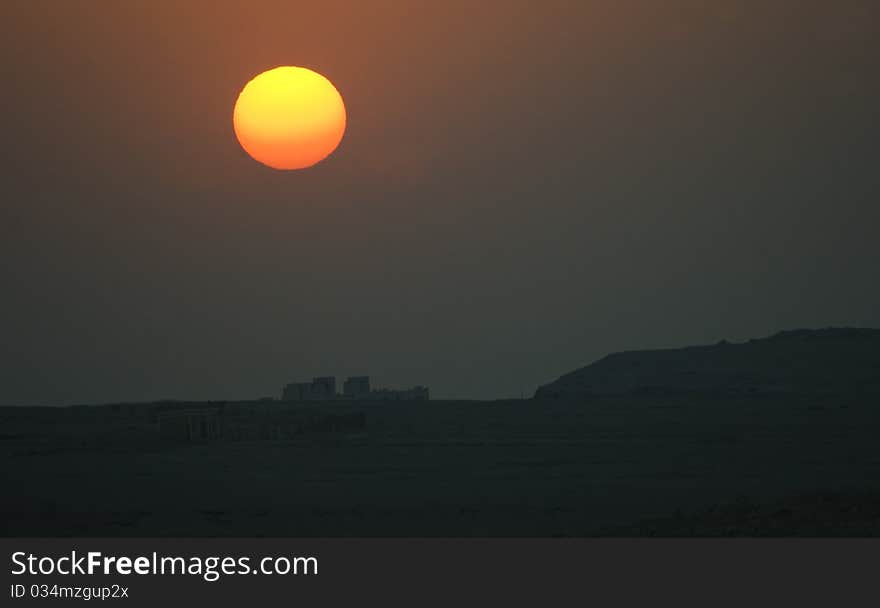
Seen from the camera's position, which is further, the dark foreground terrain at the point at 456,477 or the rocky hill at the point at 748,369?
the rocky hill at the point at 748,369

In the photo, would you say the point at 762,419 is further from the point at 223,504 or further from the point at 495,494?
the point at 223,504

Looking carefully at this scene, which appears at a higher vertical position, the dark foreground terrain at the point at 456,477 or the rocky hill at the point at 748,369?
the rocky hill at the point at 748,369

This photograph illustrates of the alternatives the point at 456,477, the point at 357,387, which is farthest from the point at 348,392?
the point at 456,477

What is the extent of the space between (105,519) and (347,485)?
10.2 meters

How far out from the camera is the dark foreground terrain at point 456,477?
35.8 meters

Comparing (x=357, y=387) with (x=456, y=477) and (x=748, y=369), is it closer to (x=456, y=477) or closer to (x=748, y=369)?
(x=748, y=369)

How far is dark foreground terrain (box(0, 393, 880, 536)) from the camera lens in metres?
35.8

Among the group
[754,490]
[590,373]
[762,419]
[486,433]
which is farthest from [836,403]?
[754,490]

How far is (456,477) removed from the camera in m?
49.2

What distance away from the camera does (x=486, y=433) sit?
77375 mm

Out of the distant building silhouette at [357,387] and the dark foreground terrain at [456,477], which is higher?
the distant building silhouette at [357,387]

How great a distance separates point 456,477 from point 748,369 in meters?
92.2

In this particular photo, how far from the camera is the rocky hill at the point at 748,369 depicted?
126 meters

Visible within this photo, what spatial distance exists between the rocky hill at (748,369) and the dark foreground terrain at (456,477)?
117 feet
